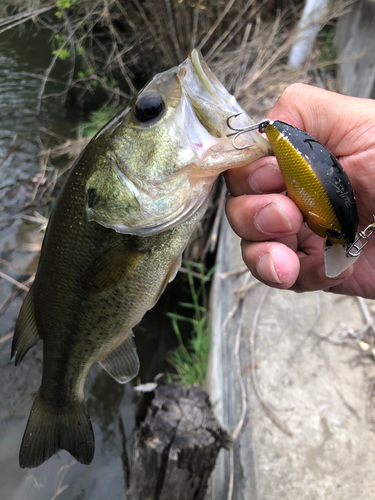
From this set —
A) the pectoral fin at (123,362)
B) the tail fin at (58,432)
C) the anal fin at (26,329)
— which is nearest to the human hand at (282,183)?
the pectoral fin at (123,362)

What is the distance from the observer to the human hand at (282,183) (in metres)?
1.20

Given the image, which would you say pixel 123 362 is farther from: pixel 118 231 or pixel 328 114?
pixel 328 114

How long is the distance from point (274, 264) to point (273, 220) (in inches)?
6.0

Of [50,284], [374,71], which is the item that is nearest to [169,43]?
[374,71]

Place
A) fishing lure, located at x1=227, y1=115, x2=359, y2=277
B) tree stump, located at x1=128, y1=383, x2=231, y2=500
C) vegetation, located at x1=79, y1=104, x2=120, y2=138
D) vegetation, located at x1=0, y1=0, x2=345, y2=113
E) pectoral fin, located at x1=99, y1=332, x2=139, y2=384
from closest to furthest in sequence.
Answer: fishing lure, located at x1=227, y1=115, x2=359, y2=277 < pectoral fin, located at x1=99, y1=332, x2=139, y2=384 < tree stump, located at x1=128, y1=383, x2=231, y2=500 < vegetation, located at x1=0, y1=0, x2=345, y2=113 < vegetation, located at x1=79, y1=104, x2=120, y2=138

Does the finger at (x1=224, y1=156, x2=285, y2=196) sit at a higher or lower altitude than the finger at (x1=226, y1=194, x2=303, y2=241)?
higher

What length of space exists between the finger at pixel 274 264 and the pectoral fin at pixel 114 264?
1.33ft

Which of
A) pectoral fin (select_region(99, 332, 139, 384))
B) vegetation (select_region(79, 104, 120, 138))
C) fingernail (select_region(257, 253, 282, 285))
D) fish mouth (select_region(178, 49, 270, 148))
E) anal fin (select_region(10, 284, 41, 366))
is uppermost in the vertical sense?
fish mouth (select_region(178, 49, 270, 148))

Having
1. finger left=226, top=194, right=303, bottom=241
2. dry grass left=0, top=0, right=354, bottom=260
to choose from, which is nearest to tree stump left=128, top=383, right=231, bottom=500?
finger left=226, top=194, right=303, bottom=241

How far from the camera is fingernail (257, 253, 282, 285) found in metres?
1.22

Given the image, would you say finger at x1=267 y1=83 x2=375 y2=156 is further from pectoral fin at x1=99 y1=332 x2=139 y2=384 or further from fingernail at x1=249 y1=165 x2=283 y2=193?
pectoral fin at x1=99 y1=332 x2=139 y2=384

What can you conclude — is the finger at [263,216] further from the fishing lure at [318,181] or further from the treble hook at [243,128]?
the treble hook at [243,128]

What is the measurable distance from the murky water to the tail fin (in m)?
1.49

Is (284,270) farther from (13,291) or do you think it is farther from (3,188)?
(3,188)
